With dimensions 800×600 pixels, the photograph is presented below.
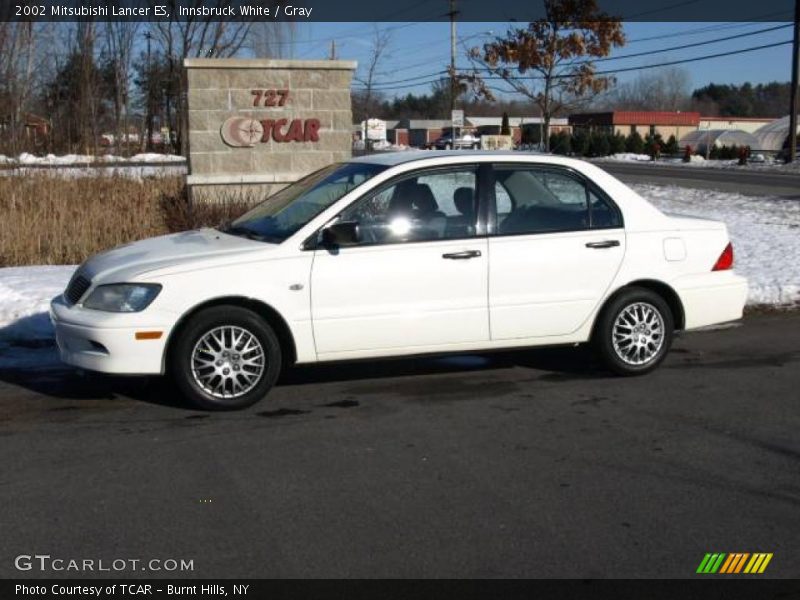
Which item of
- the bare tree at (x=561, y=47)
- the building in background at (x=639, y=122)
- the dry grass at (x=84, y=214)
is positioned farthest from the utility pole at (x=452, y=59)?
the building in background at (x=639, y=122)

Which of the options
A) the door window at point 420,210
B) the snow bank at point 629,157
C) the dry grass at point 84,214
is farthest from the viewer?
the snow bank at point 629,157

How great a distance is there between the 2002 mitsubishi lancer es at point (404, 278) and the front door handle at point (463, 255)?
2cm

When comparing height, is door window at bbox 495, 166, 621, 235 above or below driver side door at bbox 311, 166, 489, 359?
above

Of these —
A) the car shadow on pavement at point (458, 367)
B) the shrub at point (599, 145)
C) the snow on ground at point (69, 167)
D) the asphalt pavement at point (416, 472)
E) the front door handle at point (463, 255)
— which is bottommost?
the asphalt pavement at point (416, 472)

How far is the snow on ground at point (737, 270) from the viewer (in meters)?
8.33

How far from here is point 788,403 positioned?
653cm

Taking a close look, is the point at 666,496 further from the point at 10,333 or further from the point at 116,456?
the point at 10,333

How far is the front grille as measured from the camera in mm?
6336

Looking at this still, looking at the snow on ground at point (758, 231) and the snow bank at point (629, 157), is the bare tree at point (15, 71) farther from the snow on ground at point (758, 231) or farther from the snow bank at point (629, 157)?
the snow bank at point (629, 157)

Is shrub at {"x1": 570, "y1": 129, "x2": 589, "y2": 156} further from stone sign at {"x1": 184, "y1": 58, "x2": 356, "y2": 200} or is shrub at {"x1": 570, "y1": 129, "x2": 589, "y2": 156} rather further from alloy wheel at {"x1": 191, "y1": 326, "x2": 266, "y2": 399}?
alloy wheel at {"x1": 191, "y1": 326, "x2": 266, "y2": 399}

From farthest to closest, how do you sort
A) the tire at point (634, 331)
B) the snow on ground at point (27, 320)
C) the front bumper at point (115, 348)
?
the snow on ground at point (27, 320)
the tire at point (634, 331)
the front bumper at point (115, 348)

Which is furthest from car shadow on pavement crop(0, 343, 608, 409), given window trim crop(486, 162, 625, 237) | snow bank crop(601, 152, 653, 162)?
snow bank crop(601, 152, 653, 162)

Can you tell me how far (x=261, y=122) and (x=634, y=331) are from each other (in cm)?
909

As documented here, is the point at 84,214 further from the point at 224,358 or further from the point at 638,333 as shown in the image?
the point at 638,333
